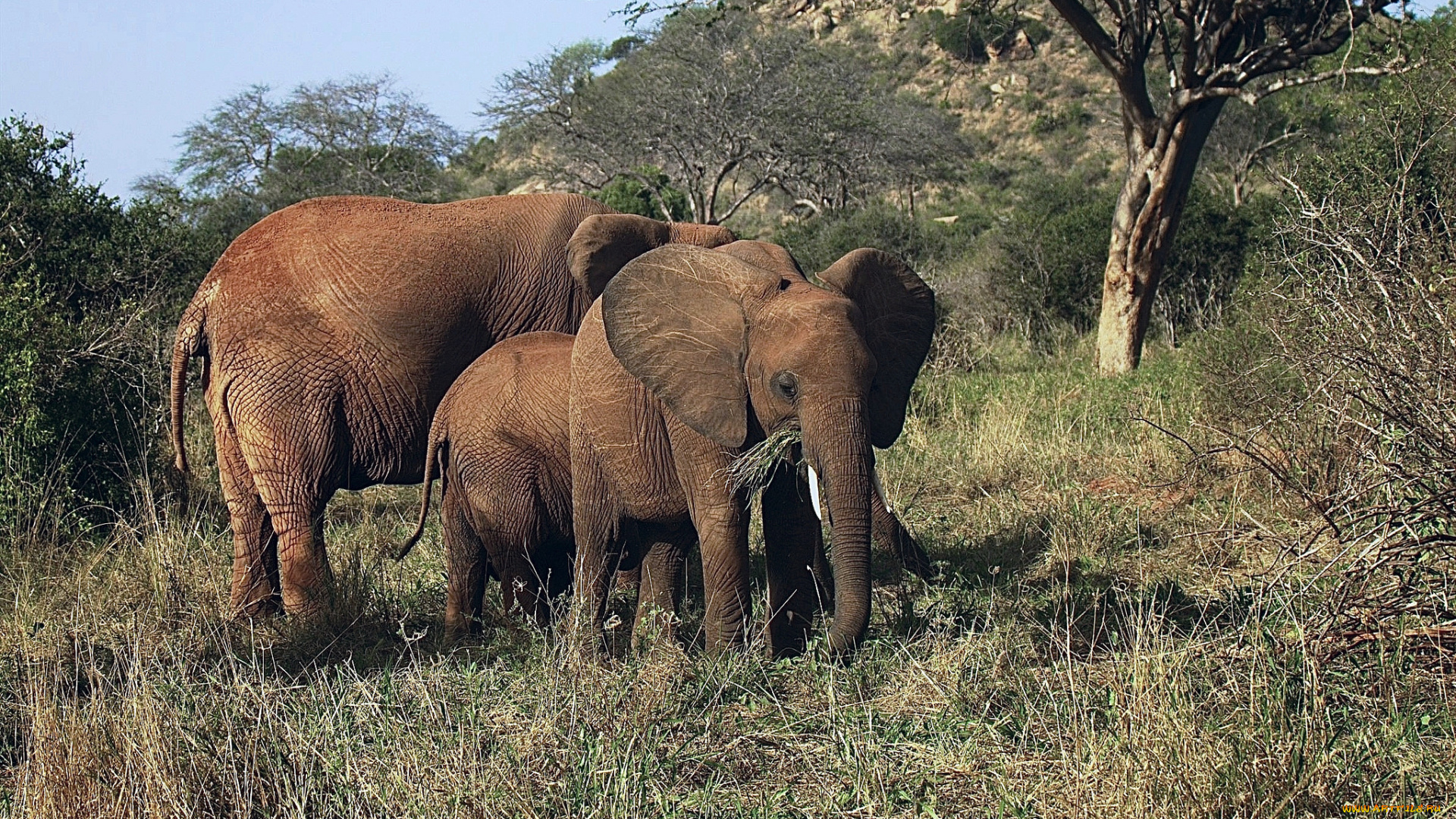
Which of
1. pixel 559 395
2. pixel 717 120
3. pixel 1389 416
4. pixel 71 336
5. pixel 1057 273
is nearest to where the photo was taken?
pixel 1389 416

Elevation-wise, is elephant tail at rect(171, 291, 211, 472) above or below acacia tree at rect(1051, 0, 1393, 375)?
below

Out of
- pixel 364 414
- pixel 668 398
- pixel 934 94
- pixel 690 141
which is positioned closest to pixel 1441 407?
pixel 668 398

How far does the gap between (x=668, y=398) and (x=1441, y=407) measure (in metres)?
2.36

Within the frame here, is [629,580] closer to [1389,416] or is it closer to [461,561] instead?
[461,561]

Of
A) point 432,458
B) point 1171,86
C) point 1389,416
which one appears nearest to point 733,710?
point 432,458

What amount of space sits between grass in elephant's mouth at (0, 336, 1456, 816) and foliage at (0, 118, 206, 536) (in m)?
1.14

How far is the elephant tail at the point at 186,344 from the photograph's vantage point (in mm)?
6672

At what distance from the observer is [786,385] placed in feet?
15.6

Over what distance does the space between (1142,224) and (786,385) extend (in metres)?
8.20

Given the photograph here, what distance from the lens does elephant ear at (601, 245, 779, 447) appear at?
16.3 ft

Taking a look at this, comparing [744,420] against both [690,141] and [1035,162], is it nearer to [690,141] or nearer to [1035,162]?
[690,141]

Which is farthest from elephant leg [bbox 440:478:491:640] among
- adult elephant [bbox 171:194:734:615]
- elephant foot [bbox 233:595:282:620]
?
elephant foot [bbox 233:595:282:620]

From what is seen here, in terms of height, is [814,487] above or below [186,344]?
below

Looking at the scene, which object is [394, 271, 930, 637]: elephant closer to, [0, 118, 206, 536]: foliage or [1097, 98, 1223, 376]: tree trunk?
[0, 118, 206, 536]: foliage
